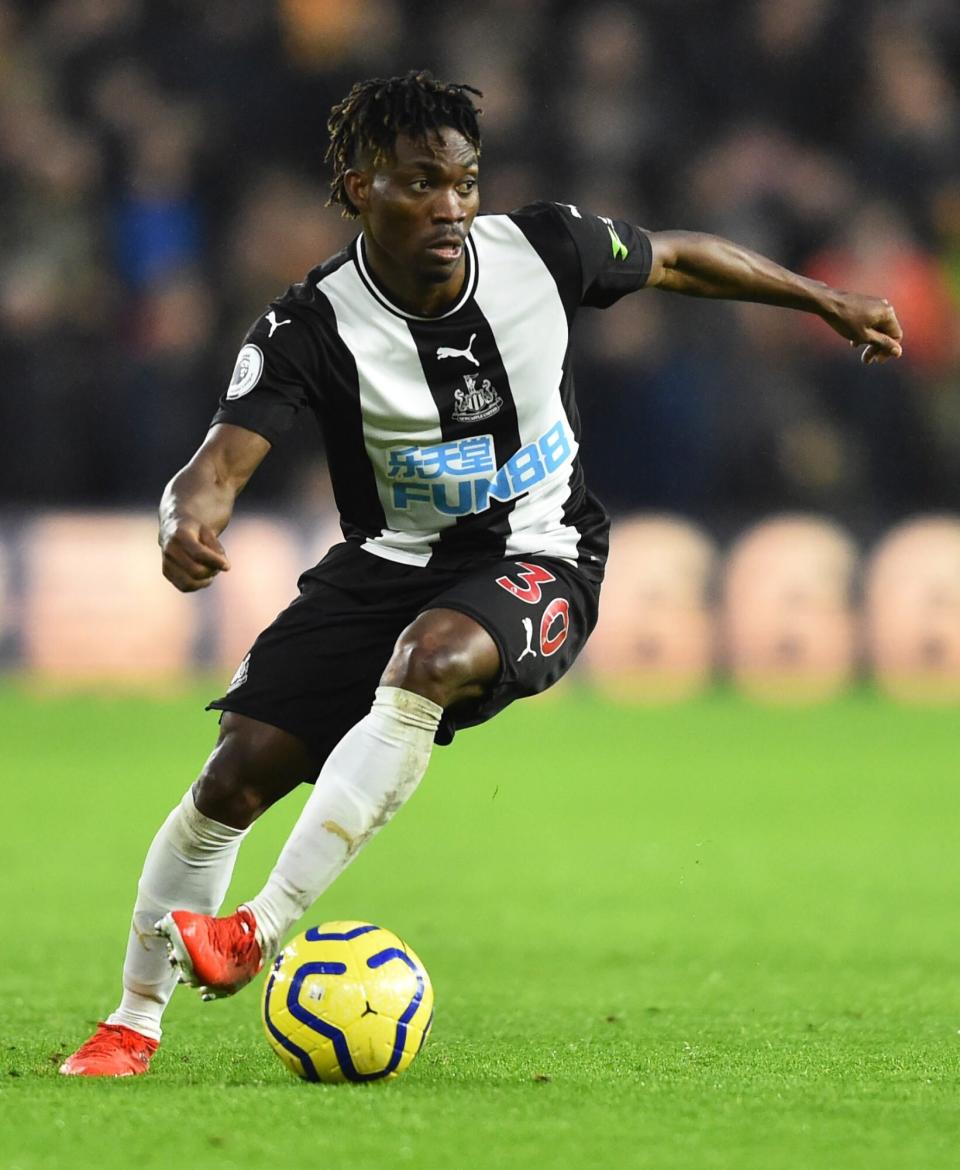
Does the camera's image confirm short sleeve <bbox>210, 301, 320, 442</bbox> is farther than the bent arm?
Yes

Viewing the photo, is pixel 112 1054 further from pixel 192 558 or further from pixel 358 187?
pixel 358 187

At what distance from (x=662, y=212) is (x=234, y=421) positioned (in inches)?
405

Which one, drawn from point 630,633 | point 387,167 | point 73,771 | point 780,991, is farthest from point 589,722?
point 387,167

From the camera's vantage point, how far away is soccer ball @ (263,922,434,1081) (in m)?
4.31

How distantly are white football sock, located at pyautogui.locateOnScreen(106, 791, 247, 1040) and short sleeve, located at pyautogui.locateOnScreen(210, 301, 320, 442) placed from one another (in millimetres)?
893

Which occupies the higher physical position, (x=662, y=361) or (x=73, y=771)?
(x=662, y=361)

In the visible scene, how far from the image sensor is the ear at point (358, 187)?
15.5 ft

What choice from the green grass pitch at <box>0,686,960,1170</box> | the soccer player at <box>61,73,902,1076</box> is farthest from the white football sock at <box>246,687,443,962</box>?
the green grass pitch at <box>0,686,960,1170</box>

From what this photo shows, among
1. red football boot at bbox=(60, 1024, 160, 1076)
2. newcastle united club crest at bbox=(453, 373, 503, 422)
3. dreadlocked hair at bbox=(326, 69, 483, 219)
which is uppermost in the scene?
dreadlocked hair at bbox=(326, 69, 483, 219)

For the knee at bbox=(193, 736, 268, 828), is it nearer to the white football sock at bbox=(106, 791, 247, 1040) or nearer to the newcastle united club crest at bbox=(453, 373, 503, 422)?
the white football sock at bbox=(106, 791, 247, 1040)

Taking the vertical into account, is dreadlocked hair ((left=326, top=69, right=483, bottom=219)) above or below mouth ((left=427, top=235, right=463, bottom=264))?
above

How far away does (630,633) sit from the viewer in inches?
527

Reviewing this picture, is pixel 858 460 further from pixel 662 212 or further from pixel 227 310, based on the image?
pixel 227 310

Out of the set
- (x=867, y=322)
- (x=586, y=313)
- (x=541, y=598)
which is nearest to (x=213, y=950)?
(x=541, y=598)
